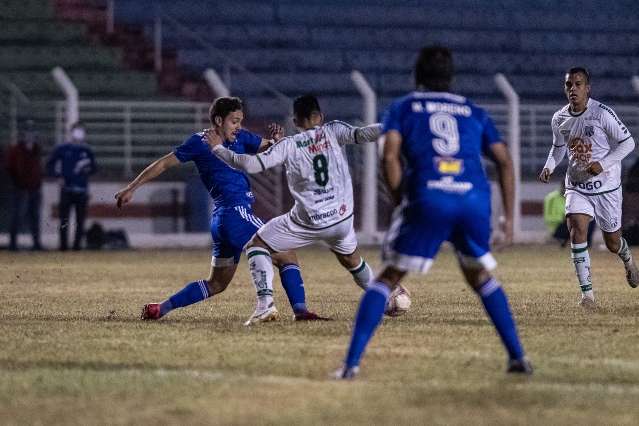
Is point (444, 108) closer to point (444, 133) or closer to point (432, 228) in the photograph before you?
point (444, 133)

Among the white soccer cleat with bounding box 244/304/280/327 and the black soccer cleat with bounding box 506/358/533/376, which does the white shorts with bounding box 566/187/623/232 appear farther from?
the black soccer cleat with bounding box 506/358/533/376

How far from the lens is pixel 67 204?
23.6 m

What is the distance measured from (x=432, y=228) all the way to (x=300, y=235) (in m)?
3.14

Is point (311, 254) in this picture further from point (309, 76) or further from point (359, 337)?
point (359, 337)

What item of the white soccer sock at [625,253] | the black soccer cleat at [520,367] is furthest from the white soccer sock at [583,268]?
the black soccer cleat at [520,367]

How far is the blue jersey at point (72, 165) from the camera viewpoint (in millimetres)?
23484

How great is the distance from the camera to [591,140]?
1203 cm

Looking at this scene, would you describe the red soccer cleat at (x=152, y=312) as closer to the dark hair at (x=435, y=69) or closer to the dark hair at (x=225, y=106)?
the dark hair at (x=225, y=106)

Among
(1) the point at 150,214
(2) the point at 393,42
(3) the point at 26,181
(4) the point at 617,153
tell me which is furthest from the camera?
(2) the point at 393,42

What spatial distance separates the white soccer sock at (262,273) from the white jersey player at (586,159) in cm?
288

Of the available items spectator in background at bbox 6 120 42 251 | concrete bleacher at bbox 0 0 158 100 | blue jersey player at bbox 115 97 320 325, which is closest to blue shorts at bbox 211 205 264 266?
blue jersey player at bbox 115 97 320 325

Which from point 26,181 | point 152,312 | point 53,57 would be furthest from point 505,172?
point 53,57

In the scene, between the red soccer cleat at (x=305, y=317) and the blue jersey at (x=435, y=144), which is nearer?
the blue jersey at (x=435, y=144)

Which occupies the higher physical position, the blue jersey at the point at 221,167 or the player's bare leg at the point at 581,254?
the blue jersey at the point at 221,167
